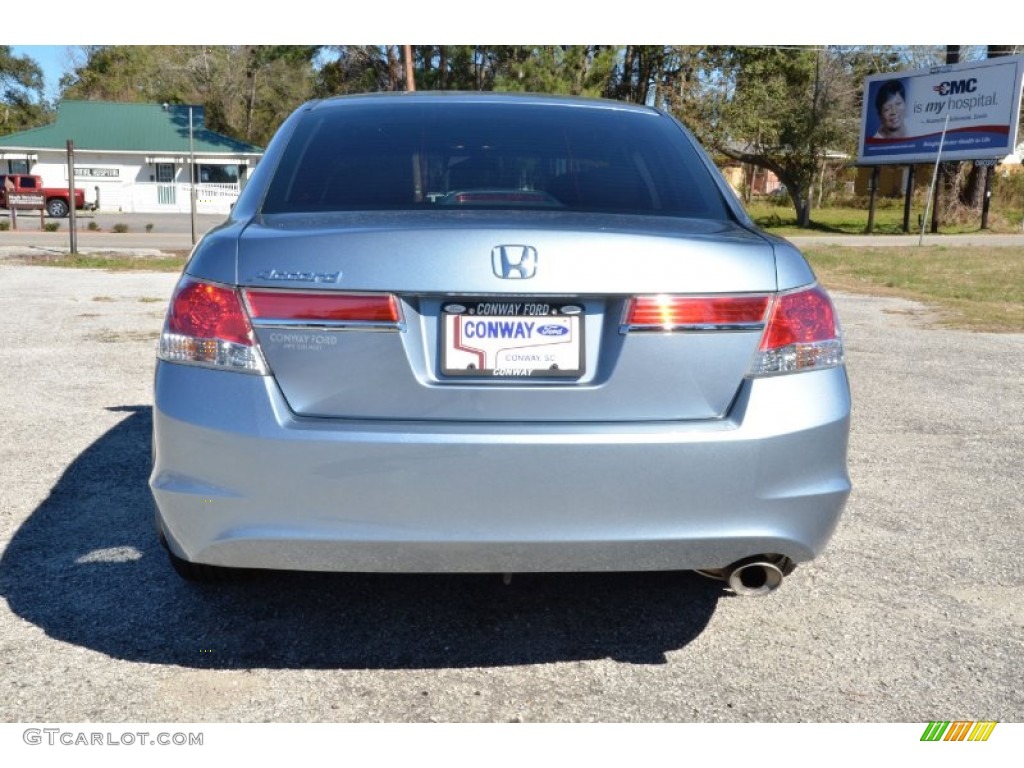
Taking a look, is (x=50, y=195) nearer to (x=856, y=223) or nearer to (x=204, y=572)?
(x=856, y=223)

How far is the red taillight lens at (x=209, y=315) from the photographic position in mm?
2557

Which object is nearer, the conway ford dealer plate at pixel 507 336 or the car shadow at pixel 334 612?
the conway ford dealer plate at pixel 507 336

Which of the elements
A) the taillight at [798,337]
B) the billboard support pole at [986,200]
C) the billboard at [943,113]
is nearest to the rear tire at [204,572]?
the taillight at [798,337]

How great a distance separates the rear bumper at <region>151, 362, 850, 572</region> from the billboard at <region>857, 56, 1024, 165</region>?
121 ft

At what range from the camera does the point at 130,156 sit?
52188mm

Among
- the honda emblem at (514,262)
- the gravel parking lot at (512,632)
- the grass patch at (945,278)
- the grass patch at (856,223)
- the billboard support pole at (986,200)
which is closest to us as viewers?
the honda emblem at (514,262)

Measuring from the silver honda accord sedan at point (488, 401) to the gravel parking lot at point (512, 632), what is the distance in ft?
1.35

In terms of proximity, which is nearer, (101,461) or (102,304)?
(101,461)

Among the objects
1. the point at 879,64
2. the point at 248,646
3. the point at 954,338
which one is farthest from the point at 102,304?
the point at 879,64

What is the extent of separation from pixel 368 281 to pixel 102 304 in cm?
1070

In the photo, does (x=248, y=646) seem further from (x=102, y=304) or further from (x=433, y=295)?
(x=102, y=304)

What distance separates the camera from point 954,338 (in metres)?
10.4

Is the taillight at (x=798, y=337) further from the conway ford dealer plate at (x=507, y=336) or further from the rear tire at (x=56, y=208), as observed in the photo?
the rear tire at (x=56, y=208)

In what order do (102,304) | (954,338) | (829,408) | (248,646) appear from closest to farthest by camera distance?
(829,408), (248,646), (954,338), (102,304)
